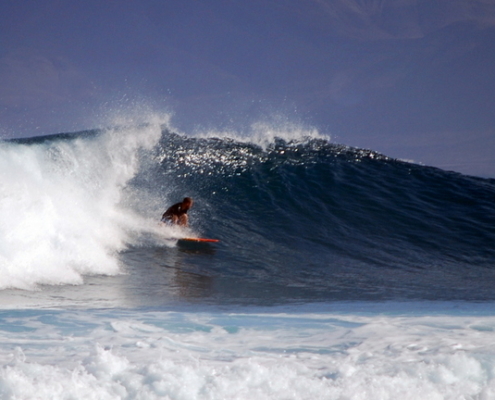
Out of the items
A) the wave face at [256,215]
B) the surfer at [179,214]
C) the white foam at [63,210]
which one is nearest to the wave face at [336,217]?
the wave face at [256,215]

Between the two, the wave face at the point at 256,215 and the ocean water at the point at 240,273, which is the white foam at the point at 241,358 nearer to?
the ocean water at the point at 240,273

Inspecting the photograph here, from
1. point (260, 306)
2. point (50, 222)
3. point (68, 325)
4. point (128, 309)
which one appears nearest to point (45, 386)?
point (68, 325)

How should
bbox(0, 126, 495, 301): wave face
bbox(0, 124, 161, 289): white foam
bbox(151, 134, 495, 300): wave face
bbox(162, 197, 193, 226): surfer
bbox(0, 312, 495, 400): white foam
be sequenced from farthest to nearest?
bbox(162, 197, 193, 226): surfer
bbox(151, 134, 495, 300): wave face
bbox(0, 126, 495, 301): wave face
bbox(0, 124, 161, 289): white foam
bbox(0, 312, 495, 400): white foam

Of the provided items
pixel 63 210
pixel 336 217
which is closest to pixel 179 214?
pixel 63 210

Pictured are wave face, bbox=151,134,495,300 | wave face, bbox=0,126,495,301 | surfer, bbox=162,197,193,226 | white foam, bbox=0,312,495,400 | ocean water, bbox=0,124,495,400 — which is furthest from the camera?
surfer, bbox=162,197,193,226

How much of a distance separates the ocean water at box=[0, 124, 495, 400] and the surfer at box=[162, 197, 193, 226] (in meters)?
0.18

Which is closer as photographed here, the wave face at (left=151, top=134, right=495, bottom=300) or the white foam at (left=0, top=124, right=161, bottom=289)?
the white foam at (left=0, top=124, right=161, bottom=289)

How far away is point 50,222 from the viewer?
20.7 feet

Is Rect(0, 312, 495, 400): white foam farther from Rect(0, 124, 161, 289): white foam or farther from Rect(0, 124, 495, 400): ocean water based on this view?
Answer: Rect(0, 124, 161, 289): white foam

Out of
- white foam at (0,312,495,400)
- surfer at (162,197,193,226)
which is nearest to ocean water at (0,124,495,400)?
white foam at (0,312,495,400)

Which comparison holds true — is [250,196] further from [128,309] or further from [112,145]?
[128,309]

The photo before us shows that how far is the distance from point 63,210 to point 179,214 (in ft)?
6.99

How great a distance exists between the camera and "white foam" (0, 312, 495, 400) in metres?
2.44

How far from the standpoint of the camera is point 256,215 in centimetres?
1035
